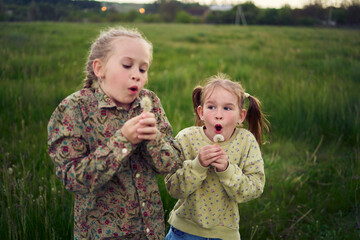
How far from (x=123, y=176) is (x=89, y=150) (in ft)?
0.69

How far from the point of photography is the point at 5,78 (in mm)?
4840

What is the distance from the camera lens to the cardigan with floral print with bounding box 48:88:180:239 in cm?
142

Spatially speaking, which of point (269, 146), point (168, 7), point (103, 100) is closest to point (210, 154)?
point (103, 100)

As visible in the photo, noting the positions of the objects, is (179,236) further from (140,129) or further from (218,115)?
(140,129)

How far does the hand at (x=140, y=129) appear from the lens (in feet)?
4.42

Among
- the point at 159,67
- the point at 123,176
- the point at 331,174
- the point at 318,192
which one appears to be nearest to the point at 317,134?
the point at 331,174

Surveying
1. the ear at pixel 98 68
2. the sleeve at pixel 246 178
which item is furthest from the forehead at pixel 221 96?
the ear at pixel 98 68

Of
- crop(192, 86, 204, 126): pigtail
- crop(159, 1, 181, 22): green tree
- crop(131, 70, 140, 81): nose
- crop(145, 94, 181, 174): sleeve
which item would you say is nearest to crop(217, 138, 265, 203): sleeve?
crop(145, 94, 181, 174): sleeve

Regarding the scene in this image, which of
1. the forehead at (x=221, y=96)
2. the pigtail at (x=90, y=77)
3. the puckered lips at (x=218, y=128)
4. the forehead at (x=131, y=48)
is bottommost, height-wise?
the puckered lips at (x=218, y=128)

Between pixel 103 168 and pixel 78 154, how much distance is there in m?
0.16

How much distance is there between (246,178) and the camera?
1.74 m

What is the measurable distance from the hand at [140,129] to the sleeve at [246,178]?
20.3 inches

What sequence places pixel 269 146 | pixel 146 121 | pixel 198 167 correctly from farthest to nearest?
1. pixel 269 146
2. pixel 198 167
3. pixel 146 121

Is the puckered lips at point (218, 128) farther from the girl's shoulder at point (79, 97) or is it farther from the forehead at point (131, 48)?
the girl's shoulder at point (79, 97)
